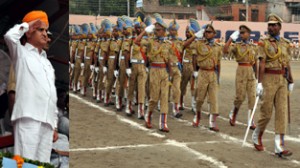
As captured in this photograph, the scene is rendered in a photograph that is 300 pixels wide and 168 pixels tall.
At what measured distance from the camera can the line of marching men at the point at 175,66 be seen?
7.39m

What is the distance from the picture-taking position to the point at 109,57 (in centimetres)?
1318

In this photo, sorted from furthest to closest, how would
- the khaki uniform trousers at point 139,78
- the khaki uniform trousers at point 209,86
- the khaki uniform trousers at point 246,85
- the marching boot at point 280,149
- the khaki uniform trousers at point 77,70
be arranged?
the khaki uniform trousers at point 77,70, the khaki uniform trousers at point 139,78, the khaki uniform trousers at point 246,85, the khaki uniform trousers at point 209,86, the marching boot at point 280,149

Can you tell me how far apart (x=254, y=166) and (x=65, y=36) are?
3.93 meters

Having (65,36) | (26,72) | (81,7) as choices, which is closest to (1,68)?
(26,72)

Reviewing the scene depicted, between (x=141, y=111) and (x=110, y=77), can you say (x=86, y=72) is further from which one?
(x=141, y=111)

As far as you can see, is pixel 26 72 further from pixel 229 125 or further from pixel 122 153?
pixel 229 125

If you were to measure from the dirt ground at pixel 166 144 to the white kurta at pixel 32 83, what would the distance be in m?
2.99

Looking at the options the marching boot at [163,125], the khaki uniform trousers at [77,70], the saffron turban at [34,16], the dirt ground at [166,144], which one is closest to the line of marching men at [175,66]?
the marching boot at [163,125]

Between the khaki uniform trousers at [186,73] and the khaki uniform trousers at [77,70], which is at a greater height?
the khaki uniform trousers at [186,73]

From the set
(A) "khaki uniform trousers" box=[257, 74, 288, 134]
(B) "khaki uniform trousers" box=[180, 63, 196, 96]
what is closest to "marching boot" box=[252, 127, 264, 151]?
(A) "khaki uniform trousers" box=[257, 74, 288, 134]

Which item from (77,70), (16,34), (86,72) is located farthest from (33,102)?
(77,70)

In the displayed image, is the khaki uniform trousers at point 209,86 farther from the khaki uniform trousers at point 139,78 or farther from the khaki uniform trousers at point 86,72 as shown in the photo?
the khaki uniform trousers at point 86,72

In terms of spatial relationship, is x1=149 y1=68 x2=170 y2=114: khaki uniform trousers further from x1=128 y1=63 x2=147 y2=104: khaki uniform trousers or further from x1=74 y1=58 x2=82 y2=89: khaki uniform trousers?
x1=74 y1=58 x2=82 y2=89: khaki uniform trousers

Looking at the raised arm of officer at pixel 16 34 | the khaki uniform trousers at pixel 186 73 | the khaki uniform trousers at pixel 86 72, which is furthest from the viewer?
the khaki uniform trousers at pixel 86 72
